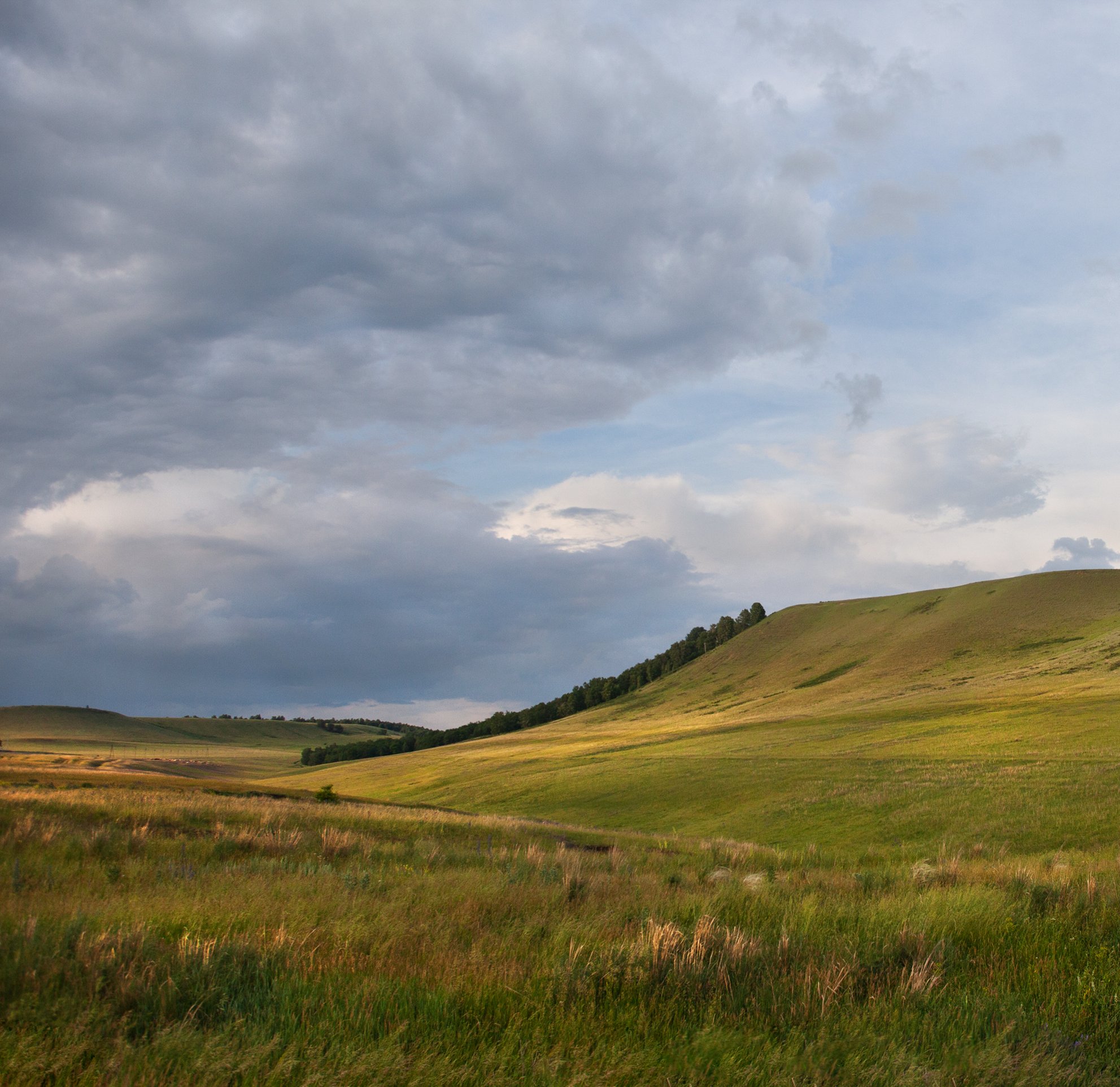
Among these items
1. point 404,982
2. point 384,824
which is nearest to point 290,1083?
point 404,982

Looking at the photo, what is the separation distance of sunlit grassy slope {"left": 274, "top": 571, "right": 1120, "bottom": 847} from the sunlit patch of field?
2160 centimetres

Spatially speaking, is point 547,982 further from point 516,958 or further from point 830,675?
point 830,675

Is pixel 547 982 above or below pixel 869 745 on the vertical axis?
above

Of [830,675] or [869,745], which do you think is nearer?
[869,745]

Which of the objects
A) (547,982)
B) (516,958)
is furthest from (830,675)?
(547,982)

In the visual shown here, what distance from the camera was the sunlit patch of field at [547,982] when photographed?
3.81m

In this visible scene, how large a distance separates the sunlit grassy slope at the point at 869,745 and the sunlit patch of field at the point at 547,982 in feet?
70.9

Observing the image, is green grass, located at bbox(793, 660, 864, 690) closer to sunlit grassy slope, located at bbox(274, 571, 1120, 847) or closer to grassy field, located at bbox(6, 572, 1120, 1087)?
sunlit grassy slope, located at bbox(274, 571, 1120, 847)

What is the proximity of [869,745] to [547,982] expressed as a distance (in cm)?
5473

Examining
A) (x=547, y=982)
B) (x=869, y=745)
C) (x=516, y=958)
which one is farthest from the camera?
(x=869, y=745)

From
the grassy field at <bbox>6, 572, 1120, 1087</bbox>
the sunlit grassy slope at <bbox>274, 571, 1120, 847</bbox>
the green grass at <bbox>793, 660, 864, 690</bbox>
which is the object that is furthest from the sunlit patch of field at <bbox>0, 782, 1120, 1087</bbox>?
the green grass at <bbox>793, 660, 864, 690</bbox>

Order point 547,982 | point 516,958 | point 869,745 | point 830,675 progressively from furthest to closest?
point 830,675 < point 869,745 < point 516,958 < point 547,982

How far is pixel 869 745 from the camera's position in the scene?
176 feet

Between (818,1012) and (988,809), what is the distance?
29235mm
